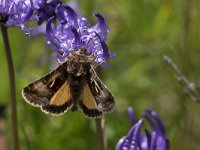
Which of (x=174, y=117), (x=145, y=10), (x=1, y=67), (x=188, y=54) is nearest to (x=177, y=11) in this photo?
(x=145, y=10)

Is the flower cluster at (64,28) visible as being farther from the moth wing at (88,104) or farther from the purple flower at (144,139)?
the purple flower at (144,139)

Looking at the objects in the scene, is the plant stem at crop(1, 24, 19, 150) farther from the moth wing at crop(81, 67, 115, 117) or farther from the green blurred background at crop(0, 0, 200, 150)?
the green blurred background at crop(0, 0, 200, 150)

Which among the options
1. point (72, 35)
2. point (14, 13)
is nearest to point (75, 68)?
point (72, 35)

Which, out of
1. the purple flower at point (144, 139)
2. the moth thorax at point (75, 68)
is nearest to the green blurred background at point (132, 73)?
the purple flower at point (144, 139)

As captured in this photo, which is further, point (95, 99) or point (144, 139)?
point (144, 139)

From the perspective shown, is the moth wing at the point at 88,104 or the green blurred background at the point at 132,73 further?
the green blurred background at the point at 132,73

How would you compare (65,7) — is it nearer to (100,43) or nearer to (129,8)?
(100,43)

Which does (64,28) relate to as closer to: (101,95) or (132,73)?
(101,95)
